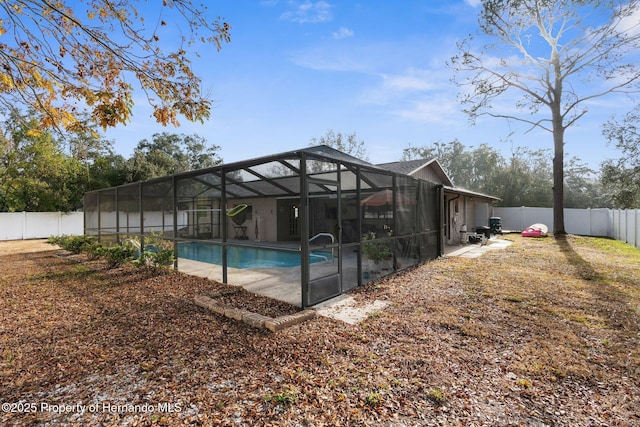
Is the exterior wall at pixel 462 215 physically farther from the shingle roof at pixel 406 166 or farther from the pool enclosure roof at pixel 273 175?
the pool enclosure roof at pixel 273 175

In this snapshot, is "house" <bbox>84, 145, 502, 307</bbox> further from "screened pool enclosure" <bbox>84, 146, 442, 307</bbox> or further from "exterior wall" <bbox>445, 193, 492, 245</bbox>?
"exterior wall" <bbox>445, 193, 492, 245</bbox>

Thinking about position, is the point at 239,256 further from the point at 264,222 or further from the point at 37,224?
the point at 37,224

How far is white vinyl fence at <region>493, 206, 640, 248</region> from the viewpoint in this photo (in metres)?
11.7

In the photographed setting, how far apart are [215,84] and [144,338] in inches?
120

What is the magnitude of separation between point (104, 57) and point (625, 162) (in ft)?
59.2

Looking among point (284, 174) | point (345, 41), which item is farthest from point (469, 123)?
point (284, 174)

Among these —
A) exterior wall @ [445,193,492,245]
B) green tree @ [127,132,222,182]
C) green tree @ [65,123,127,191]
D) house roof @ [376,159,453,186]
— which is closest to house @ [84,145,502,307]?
house roof @ [376,159,453,186]

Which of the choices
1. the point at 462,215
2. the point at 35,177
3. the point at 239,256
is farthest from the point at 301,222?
the point at 35,177

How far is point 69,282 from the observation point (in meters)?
6.00

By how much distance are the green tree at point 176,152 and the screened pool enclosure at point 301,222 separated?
12679 mm

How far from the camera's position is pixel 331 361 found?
2.81 m

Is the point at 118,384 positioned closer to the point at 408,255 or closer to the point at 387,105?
Answer: the point at 408,255

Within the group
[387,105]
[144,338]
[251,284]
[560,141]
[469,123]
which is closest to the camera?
[144,338]

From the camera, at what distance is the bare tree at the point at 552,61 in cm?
1298
